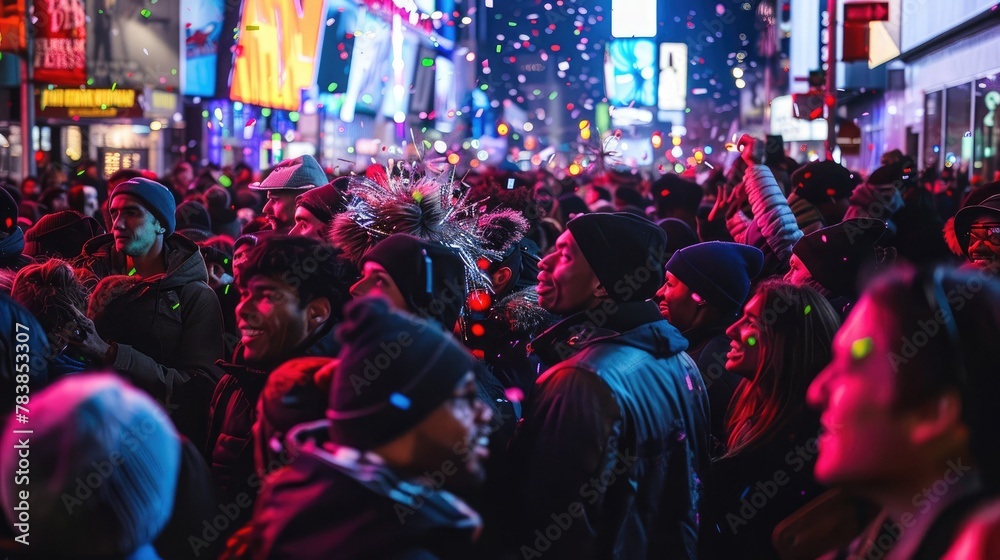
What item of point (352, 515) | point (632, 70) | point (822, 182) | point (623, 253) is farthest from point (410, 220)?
point (632, 70)

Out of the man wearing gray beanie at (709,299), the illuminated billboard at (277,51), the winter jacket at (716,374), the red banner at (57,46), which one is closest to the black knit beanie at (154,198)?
the man wearing gray beanie at (709,299)

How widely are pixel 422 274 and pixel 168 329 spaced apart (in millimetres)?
1957

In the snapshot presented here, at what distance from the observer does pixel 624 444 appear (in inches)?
130

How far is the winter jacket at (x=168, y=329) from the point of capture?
4.64 metres

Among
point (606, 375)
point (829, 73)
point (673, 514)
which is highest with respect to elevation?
point (829, 73)

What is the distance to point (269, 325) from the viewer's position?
11.9 feet

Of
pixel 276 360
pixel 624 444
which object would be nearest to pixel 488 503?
pixel 624 444

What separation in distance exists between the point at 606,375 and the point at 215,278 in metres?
3.70

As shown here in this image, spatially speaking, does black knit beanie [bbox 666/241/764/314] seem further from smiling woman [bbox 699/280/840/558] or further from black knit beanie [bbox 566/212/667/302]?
black knit beanie [bbox 566/212/667/302]

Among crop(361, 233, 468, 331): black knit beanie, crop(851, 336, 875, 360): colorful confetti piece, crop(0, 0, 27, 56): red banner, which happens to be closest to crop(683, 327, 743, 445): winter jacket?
crop(361, 233, 468, 331): black knit beanie

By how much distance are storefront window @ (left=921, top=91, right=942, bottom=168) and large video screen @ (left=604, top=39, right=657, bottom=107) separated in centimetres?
2563

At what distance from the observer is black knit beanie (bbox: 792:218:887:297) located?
529cm

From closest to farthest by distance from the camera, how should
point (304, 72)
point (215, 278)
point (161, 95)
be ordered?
point (215, 278), point (161, 95), point (304, 72)

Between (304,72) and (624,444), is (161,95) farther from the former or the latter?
(624,444)
